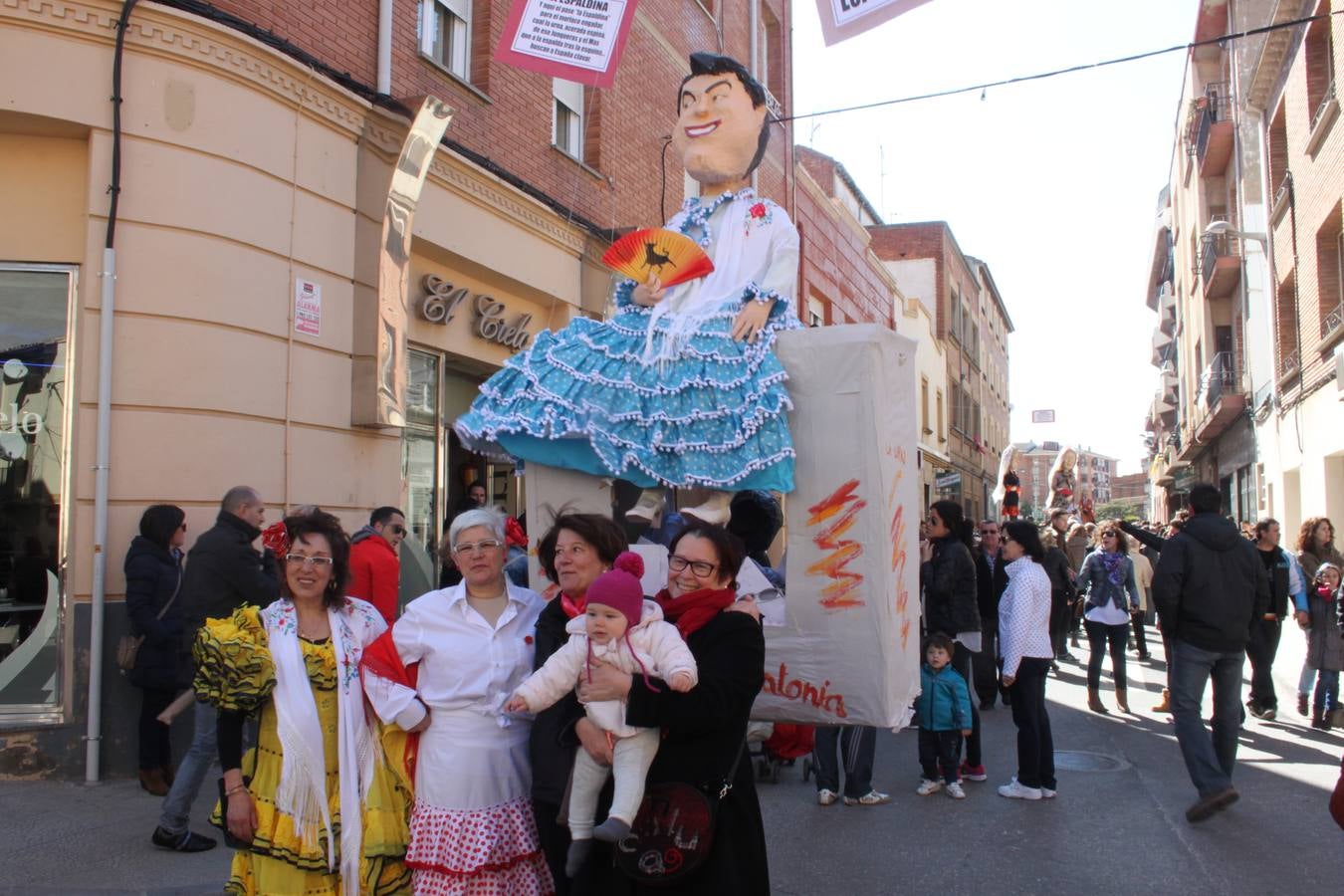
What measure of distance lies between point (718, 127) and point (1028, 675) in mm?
3978

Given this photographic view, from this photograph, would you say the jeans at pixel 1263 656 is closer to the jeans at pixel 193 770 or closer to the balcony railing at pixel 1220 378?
the jeans at pixel 193 770

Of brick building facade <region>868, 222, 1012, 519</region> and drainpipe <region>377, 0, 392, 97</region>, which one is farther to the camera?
brick building facade <region>868, 222, 1012, 519</region>

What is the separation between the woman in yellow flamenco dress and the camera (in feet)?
10.8

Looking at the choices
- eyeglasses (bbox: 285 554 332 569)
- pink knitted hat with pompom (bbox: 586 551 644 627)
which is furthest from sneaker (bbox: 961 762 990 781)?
eyeglasses (bbox: 285 554 332 569)

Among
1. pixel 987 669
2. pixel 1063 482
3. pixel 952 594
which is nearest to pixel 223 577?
pixel 952 594

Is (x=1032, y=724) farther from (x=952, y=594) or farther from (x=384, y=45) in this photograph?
(x=384, y=45)

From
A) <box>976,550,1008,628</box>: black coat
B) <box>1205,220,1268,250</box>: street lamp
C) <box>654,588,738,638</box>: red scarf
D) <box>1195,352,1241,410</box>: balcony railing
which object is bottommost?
<box>976,550,1008,628</box>: black coat

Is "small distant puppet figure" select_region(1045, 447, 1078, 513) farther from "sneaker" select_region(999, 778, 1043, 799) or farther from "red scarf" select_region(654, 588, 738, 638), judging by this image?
"red scarf" select_region(654, 588, 738, 638)

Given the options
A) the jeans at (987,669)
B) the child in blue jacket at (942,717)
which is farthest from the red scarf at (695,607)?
the jeans at (987,669)

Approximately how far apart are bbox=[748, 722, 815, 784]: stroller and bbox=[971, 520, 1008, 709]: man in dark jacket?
2.75 metres

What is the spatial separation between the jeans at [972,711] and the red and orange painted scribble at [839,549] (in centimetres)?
385

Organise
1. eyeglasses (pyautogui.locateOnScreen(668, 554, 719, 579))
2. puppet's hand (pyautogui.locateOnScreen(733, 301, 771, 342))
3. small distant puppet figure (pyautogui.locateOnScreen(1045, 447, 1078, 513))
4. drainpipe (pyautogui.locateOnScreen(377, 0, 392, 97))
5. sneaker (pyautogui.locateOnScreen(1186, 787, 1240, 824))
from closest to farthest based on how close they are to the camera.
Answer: eyeglasses (pyautogui.locateOnScreen(668, 554, 719, 579)) < puppet's hand (pyautogui.locateOnScreen(733, 301, 771, 342)) < sneaker (pyautogui.locateOnScreen(1186, 787, 1240, 824)) < drainpipe (pyautogui.locateOnScreen(377, 0, 392, 97)) < small distant puppet figure (pyautogui.locateOnScreen(1045, 447, 1078, 513))

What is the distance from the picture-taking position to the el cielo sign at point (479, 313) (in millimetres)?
9484

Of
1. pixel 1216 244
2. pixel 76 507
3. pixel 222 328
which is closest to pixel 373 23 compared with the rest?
pixel 222 328
